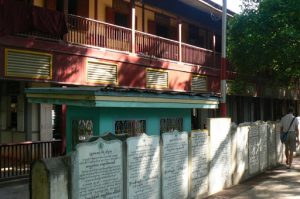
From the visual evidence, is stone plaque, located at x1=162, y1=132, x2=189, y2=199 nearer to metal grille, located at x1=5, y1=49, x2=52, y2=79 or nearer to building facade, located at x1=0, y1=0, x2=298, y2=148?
building facade, located at x1=0, y1=0, x2=298, y2=148

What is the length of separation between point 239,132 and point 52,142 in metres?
5.41

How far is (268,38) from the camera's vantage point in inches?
734

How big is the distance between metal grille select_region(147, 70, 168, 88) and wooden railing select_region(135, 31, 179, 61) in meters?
0.67

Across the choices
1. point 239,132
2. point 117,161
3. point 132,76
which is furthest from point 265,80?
point 117,161

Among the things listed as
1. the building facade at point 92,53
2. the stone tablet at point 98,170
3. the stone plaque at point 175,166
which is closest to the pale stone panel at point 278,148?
the building facade at point 92,53

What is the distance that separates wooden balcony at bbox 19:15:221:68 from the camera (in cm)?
1524

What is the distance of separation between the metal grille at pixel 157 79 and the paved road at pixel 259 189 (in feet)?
21.2

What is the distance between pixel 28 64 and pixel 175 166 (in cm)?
612

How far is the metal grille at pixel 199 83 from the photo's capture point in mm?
21609

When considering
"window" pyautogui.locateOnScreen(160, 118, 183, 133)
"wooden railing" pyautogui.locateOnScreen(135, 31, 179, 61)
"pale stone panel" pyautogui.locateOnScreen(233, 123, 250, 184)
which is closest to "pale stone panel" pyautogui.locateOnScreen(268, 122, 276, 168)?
"pale stone panel" pyautogui.locateOnScreen(233, 123, 250, 184)

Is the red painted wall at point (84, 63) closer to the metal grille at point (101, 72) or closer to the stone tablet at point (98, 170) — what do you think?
the metal grille at point (101, 72)

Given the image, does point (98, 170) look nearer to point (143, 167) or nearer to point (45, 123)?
point (143, 167)

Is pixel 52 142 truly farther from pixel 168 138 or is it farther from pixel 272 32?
pixel 272 32

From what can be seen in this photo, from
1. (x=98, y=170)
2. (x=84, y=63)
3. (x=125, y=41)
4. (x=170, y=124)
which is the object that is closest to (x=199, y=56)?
(x=125, y=41)
